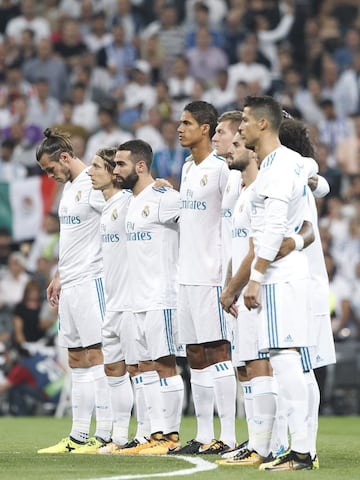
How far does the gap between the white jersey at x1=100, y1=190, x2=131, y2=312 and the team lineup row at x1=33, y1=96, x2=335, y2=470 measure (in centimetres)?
1

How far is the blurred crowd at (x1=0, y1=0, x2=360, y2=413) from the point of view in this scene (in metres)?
19.5

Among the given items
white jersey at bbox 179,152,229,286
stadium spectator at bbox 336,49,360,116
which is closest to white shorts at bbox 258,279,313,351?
white jersey at bbox 179,152,229,286

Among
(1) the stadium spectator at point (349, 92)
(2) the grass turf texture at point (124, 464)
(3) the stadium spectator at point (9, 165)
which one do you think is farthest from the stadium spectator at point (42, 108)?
(2) the grass turf texture at point (124, 464)

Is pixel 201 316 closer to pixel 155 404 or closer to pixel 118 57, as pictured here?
pixel 155 404

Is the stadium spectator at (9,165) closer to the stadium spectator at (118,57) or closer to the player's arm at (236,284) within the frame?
the stadium spectator at (118,57)

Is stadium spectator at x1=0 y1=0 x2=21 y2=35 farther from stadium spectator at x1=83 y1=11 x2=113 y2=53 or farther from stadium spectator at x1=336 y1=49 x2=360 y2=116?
stadium spectator at x1=336 y1=49 x2=360 y2=116

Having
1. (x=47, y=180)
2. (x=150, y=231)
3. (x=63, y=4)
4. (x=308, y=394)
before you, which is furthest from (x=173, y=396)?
(x=63, y=4)

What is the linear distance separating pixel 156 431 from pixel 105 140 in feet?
32.8

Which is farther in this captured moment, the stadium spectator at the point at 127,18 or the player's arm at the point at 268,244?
the stadium spectator at the point at 127,18

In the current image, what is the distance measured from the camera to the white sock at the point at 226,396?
10.8 meters

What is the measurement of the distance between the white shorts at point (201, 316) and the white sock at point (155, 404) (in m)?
0.52

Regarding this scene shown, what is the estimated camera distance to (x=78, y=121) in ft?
71.3

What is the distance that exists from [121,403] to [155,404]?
40 centimetres

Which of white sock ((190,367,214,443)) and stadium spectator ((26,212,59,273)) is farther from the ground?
stadium spectator ((26,212,59,273))
